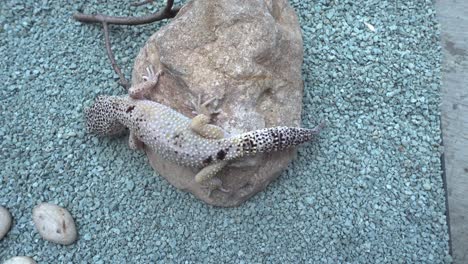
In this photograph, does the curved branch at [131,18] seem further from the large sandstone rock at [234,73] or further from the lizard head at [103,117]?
the lizard head at [103,117]

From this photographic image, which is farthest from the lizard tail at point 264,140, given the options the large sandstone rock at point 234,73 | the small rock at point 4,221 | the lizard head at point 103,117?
the small rock at point 4,221

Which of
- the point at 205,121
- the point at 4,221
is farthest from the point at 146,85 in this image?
the point at 4,221

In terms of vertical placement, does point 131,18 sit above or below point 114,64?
above

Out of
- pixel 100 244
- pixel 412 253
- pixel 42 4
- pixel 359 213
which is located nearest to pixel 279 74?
pixel 359 213

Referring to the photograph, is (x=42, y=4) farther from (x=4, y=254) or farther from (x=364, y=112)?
(x=364, y=112)

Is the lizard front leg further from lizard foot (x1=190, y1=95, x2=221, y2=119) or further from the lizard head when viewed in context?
lizard foot (x1=190, y1=95, x2=221, y2=119)

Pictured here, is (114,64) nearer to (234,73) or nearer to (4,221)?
(234,73)
